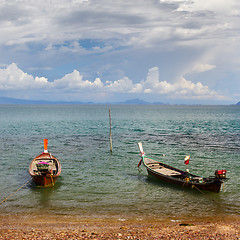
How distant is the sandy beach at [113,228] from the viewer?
13984 millimetres

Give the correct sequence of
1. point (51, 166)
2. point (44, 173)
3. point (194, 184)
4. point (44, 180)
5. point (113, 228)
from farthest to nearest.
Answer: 1. point (51, 166)
2. point (44, 173)
3. point (44, 180)
4. point (194, 184)
5. point (113, 228)

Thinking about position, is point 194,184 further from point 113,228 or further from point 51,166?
point 51,166

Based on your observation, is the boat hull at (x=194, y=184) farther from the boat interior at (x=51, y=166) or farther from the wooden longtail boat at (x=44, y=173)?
the boat interior at (x=51, y=166)

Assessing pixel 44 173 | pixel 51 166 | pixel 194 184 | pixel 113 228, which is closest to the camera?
pixel 113 228

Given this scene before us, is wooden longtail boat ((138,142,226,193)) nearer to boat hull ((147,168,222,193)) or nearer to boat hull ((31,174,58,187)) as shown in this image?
boat hull ((147,168,222,193))

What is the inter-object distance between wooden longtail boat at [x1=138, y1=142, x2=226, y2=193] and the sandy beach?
4.35 m

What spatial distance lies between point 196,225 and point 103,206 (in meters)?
6.97

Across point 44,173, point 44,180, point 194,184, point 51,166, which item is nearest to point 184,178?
point 194,184

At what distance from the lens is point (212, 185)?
2130cm

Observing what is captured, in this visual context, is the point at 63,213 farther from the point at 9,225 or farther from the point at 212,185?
the point at 212,185

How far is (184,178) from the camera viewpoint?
24.4 meters

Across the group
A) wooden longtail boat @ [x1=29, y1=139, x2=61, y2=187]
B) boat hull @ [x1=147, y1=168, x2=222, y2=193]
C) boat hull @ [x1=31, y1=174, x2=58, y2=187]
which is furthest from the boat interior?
boat hull @ [x1=147, y1=168, x2=222, y2=193]

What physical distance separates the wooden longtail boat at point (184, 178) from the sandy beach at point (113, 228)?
4349mm

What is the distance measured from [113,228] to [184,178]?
36.8 feet
